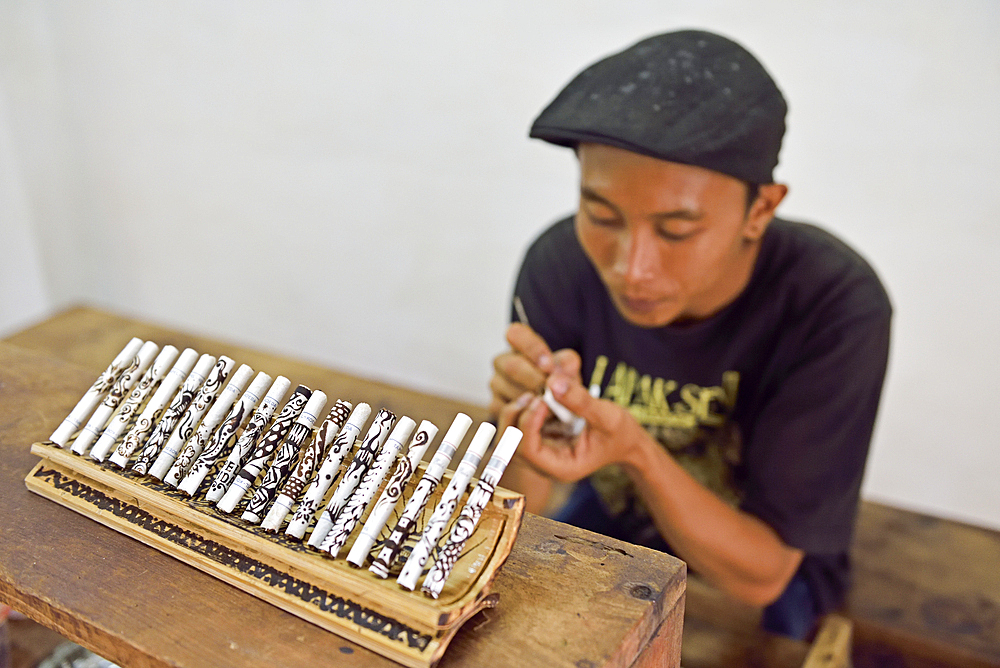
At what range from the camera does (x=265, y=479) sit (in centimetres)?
94

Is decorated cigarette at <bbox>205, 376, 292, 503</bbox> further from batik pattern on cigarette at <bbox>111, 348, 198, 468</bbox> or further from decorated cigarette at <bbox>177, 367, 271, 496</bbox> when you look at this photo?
batik pattern on cigarette at <bbox>111, 348, 198, 468</bbox>

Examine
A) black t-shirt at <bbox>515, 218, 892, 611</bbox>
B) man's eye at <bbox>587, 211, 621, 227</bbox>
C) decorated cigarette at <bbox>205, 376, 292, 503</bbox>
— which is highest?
man's eye at <bbox>587, 211, 621, 227</bbox>

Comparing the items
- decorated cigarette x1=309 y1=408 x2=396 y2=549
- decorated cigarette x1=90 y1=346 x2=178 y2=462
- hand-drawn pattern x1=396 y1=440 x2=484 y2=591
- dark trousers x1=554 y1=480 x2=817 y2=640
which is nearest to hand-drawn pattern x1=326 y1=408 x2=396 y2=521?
decorated cigarette x1=309 y1=408 x2=396 y2=549

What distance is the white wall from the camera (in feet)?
8.41

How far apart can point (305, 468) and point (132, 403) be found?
31 centimetres

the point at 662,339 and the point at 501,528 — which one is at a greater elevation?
the point at 501,528

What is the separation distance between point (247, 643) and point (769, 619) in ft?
4.58

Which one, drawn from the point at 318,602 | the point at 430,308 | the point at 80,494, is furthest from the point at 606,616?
the point at 430,308

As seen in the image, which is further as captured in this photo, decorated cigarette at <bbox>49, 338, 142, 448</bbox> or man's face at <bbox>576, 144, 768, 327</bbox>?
man's face at <bbox>576, 144, 768, 327</bbox>

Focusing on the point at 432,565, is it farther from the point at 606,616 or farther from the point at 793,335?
the point at 793,335

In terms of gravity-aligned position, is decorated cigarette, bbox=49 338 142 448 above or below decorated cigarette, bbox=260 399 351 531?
below

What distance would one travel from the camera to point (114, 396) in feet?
3.60

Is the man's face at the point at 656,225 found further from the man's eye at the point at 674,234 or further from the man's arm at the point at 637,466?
the man's arm at the point at 637,466

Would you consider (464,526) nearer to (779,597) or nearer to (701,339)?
(701,339)
